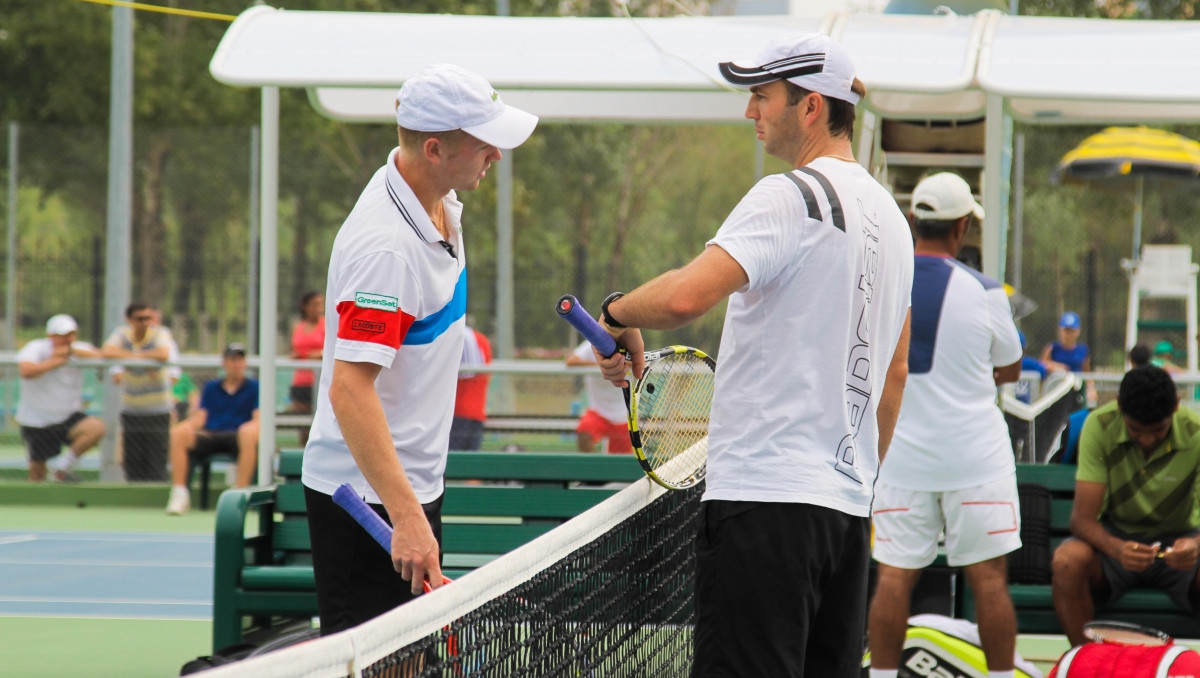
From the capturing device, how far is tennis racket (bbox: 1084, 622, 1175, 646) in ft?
14.6

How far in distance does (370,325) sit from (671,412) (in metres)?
1.10

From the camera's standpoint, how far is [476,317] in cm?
1655

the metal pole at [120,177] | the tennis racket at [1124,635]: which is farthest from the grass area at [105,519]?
the tennis racket at [1124,635]

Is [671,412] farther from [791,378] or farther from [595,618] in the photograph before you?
[791,378]

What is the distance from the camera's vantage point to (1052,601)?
17.0ft

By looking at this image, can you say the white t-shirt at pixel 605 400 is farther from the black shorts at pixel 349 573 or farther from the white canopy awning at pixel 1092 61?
the black shorts at pixel 349 573

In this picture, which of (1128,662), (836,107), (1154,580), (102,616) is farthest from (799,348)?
(102,616)

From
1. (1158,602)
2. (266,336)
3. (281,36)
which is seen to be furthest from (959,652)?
(281,36)

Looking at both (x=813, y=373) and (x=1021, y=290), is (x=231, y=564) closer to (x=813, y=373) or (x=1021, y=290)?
(x=813, y=373)

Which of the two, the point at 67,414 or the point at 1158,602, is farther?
the point at 67,414

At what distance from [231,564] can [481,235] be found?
16586mm

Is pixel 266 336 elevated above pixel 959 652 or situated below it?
above

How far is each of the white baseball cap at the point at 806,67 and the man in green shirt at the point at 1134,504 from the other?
9.26 feet

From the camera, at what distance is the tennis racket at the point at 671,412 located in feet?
10.2
